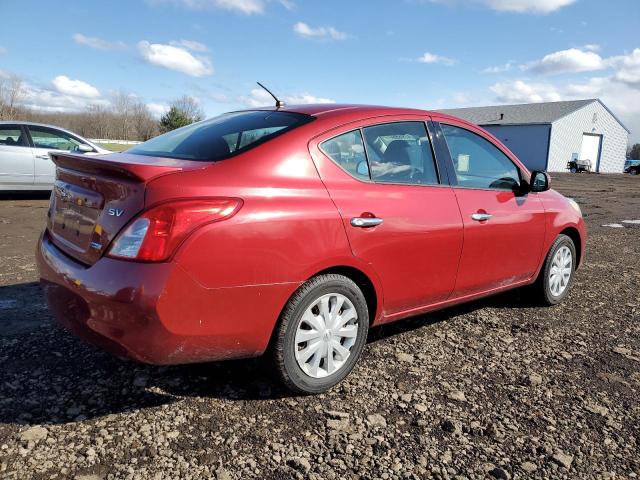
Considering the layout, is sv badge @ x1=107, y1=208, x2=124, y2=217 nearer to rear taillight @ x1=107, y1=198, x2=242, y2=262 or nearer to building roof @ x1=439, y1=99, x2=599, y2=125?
rear taillight @ x1=107, y1=198, x2=242, y2=262

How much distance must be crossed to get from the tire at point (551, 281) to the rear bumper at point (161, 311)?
2.87m

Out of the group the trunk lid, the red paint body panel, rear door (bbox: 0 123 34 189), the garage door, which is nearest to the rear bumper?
the red paint body panel

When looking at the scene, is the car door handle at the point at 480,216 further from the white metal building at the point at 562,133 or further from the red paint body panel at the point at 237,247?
the white metal building at the point at 562,133

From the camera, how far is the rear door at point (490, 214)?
3.68 m

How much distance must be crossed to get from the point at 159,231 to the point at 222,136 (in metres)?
1.00

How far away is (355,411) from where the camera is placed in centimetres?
281

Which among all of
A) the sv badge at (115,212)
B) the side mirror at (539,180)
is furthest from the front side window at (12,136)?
the side mirror at (539,180)

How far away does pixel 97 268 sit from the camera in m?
2.45

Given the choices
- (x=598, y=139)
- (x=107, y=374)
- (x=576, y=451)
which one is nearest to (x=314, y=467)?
(x=576, y=451)

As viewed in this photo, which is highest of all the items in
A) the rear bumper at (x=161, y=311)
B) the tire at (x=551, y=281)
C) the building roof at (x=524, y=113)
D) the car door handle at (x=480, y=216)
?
the building roof at (x=524, y=113)

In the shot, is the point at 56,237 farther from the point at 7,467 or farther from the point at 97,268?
the point at 7,467

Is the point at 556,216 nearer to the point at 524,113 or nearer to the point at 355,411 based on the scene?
the point at 355,411

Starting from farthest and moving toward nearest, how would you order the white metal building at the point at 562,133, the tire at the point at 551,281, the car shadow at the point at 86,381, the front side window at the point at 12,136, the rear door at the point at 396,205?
the white metal building at the point at 562,133, the front side window at the point at 12,136, the tire at the point at 551,281, the rear door at the point at 396,205, the car shadow at the point at 86,381

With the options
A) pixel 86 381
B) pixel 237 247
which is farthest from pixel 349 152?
pixel 86 381
